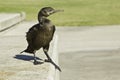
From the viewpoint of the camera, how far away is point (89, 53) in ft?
45.6

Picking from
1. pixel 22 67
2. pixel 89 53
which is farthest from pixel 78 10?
pixel 22 67

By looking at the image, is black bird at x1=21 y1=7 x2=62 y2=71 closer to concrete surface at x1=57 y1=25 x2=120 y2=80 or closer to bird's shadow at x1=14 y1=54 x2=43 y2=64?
bird's shadow at x1=14 y1=54 x2=43 y2=64

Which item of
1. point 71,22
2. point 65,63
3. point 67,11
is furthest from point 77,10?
point 65,63

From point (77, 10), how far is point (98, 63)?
726 inches

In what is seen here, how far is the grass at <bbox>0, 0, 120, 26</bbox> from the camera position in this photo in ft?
79.7

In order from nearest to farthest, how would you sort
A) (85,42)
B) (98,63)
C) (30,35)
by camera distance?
(30,35) → (98,63) → (85,42)

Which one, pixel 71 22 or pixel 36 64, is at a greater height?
pixel 36 64

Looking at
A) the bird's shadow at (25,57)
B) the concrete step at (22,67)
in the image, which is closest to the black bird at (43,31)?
the concrete step at (22,67)

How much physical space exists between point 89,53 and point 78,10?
661 inches

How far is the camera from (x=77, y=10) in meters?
30.5

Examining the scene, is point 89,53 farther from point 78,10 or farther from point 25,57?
point 78,10

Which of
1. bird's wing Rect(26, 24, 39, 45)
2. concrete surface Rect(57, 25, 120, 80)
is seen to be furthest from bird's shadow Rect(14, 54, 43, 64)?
concrete surface Rect(57, 25, 120, 80)

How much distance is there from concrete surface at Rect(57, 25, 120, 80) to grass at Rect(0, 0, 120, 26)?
3.91 meters

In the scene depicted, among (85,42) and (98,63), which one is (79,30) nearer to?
(85,42)
